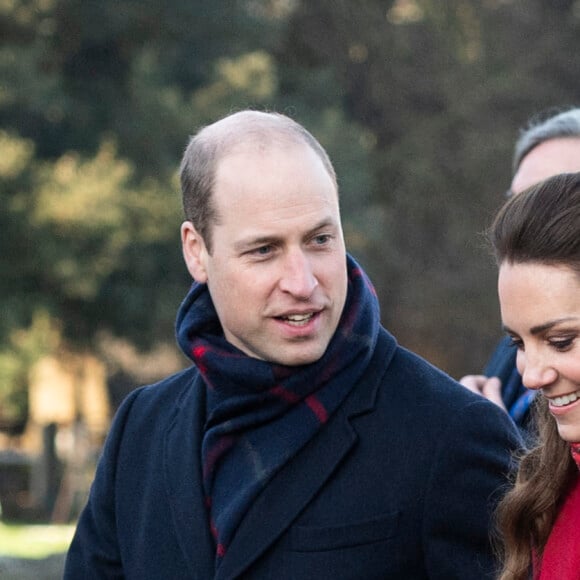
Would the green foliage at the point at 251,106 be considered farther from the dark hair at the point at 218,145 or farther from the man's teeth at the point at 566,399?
the man's teeth at the point at 566,399

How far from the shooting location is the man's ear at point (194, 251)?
10.4ft

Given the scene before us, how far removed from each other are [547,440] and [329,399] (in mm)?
503

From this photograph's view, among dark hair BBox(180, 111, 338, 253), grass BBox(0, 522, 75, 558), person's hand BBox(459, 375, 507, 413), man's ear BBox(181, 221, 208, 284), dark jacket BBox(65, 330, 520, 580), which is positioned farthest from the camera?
grass BBox(0, 522, 75, 558)

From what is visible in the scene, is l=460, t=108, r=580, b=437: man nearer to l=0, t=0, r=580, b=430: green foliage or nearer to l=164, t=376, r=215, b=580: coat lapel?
l=164, t=376, r=215, b=580: coat lapel

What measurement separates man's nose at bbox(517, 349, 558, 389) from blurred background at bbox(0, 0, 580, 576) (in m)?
12.7

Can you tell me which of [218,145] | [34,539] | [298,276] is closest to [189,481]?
[298,276]

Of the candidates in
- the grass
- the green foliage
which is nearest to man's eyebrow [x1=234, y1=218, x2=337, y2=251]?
the grass

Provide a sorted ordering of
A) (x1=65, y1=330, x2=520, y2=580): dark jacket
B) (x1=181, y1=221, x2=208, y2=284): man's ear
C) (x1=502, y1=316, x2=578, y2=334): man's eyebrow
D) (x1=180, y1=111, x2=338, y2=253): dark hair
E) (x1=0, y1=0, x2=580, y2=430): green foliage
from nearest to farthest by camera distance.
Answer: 1. (x1=502, y1=316, x2=578, y2=334): man's eyebrow
2. (x1=65, y1=330, x2=520, y2=580): dark jacket
3. (x1=180, y1=111, x2=338, y2=253): dark hair
4. (x1=181, y1=221, x2=208, y2=284): man's ear
5. (x1=0, y1=0, x2=580, y2=430): green foliage

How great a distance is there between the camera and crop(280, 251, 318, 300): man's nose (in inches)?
113

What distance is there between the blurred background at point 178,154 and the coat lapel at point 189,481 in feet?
38.6

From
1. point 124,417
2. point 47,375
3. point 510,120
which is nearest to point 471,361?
point 510,120

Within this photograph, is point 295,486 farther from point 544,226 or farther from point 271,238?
point 544,226

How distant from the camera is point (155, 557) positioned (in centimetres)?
311

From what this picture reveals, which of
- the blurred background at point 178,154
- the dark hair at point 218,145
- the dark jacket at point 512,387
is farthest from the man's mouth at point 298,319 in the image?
the blurred background at point 178,154
